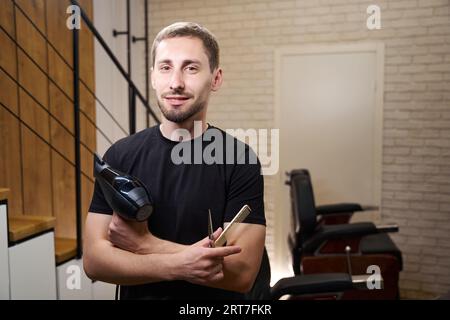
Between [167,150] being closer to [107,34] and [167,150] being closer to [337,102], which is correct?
[107,34]

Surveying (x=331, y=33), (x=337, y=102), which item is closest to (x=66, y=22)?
(x=337, y=102)

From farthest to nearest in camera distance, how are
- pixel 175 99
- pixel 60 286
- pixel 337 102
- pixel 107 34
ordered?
1. pixel 337 102
2. pixel 60 286
3. pixel 107 34
4. pixel 175 99

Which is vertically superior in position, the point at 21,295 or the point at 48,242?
the point at 48,242

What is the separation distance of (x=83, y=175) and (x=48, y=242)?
254 mm

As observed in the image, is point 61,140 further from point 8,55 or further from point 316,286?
point 316,286

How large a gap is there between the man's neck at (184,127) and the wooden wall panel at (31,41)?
2.32ft

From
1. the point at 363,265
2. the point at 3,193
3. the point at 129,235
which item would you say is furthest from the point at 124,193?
the point at 363,265

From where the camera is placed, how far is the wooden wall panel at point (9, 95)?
1.37m

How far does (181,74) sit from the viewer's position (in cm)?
64

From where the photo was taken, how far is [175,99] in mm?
651

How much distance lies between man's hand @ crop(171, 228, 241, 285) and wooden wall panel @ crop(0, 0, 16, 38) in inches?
40.7

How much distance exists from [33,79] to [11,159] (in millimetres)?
292

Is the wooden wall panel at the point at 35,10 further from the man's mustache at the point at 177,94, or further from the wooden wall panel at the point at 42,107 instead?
the man's mustache at the point at 177,94

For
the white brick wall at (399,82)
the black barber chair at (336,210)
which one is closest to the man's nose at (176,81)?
the white brick wall at (399,82)
